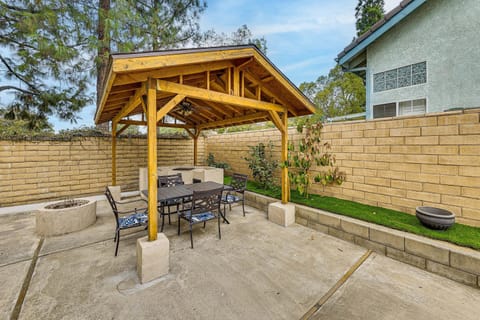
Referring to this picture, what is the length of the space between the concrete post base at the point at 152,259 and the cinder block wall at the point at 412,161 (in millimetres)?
4090

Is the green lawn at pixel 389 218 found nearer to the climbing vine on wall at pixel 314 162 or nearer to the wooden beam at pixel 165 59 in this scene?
the climbing vine on wall at pixel 314 162

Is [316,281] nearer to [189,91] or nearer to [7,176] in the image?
[189,91]

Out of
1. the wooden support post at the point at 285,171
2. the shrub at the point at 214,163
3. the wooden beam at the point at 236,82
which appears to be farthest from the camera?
the shrub at the point at 214,163

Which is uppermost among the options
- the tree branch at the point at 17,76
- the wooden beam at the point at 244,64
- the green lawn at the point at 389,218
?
the tree branch at the point at 17,76

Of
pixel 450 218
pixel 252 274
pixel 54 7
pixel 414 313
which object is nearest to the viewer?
pixel 414 313

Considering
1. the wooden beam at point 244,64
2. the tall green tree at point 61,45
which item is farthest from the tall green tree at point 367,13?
the wooden beam at point 244,64

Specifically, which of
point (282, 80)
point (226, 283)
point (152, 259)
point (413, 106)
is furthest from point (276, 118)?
point (413, 106)

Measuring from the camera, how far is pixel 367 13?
11852 millimetres

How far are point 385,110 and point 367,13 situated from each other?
370 inches

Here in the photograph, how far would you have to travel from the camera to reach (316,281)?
2549mm

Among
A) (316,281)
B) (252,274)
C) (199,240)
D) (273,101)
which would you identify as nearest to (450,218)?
(316,281)

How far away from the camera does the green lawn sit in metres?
2.81

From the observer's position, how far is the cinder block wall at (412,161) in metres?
3.14

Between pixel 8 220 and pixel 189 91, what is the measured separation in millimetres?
5535
